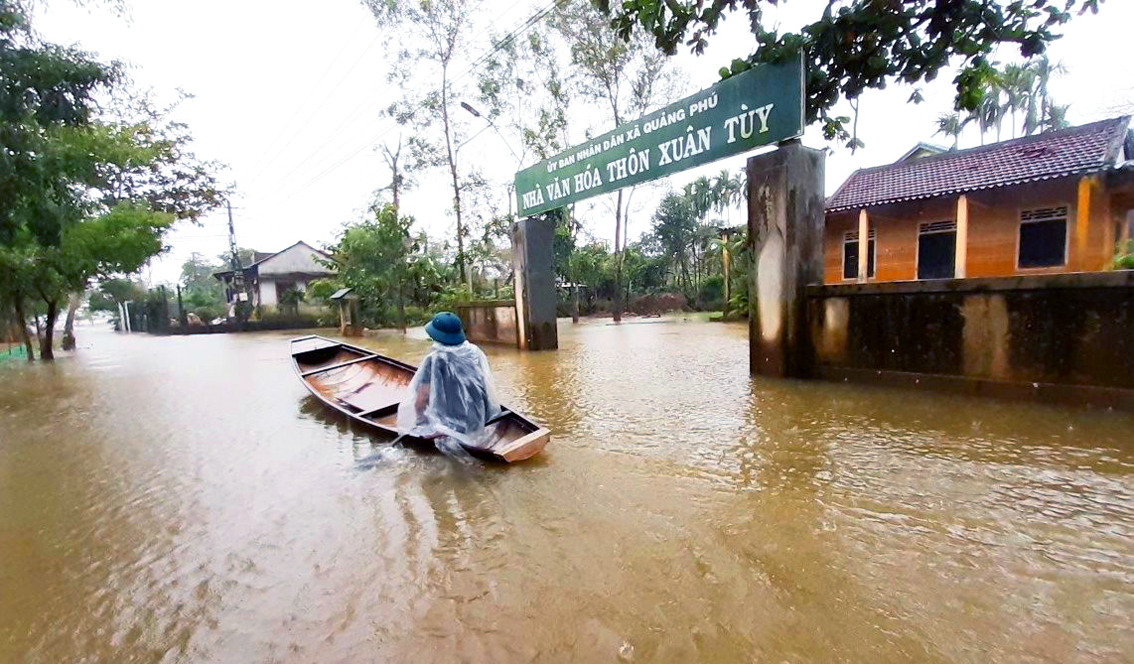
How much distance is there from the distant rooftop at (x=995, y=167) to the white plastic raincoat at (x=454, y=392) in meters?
12.6

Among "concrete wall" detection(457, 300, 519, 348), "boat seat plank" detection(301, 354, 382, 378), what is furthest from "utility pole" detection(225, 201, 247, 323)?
"boat seat plank" detection(301, 354, 382, 378)

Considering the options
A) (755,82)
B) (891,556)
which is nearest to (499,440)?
(891,556)

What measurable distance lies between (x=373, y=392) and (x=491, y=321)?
7.58 meters

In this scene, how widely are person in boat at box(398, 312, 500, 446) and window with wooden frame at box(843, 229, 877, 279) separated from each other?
13.3 m

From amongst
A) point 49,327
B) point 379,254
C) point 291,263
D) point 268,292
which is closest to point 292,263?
point 291,263

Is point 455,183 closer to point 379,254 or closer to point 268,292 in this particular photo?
point 379,254

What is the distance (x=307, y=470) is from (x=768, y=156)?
643 cm

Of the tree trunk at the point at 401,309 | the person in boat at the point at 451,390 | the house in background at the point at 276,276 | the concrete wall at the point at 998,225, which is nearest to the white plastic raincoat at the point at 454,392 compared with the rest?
the person in boat at the point at 451,390

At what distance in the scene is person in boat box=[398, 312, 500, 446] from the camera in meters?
4.55

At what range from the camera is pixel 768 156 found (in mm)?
7066

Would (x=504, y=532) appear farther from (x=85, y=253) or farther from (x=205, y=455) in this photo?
(x=85, y=253)

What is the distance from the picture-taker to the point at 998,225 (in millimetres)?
12391

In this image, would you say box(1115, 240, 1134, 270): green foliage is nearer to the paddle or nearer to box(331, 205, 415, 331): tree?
the paddle

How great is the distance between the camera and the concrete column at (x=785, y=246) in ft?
22.7
